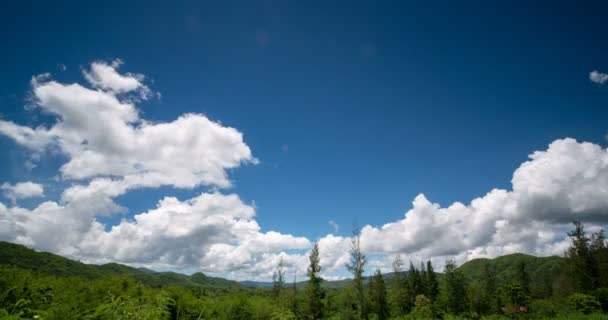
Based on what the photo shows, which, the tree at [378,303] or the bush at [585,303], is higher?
the bush at [585,303]

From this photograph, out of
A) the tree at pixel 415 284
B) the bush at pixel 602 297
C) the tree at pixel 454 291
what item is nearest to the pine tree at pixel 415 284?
the tree at pixel 415 284

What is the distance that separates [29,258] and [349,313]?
188 metres

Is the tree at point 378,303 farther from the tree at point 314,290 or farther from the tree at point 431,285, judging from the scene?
the tree at point 431,285

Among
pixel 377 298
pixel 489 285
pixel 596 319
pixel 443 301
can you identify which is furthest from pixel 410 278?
pixel 596 319

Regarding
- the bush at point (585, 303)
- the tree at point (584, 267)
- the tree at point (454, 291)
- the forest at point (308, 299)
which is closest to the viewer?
the forest at point (308, 299)

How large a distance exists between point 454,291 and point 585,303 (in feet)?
93.1

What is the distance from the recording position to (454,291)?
5622 cm

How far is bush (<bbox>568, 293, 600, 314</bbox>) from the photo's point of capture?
29.1 m

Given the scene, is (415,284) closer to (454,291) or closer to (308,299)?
(454,291)

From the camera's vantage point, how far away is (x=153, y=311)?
3178mm

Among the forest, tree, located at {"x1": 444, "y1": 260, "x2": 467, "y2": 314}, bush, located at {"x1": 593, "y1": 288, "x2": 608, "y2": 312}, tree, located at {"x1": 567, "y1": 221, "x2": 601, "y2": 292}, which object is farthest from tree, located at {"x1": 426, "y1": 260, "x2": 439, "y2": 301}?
bush, located at {"x1": 593, "y1": 288, "x2": 608, "y2": 312}

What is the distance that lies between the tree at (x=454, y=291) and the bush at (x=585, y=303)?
25849 mm

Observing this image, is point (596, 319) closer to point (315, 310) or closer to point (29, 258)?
point (315, 310)

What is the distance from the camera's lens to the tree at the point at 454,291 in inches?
2170
